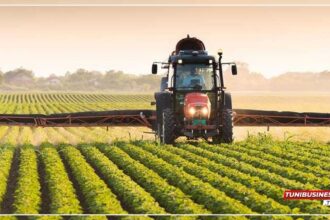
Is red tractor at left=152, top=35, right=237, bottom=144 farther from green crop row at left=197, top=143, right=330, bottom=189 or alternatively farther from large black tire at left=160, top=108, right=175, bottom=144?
green crop row at left=197, top=143, right=330, bottom=189

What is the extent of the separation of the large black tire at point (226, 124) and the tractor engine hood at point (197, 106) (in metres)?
0.69

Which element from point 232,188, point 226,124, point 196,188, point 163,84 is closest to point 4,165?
point 163,84

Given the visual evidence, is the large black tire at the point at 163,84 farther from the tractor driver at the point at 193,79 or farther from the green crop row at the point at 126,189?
the green crop row at the point at 126,189

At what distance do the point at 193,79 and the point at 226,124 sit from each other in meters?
1.51

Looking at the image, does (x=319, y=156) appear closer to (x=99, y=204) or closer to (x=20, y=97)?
(x=99, y=204)

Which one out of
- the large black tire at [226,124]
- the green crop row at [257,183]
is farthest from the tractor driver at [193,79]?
the green crop row at [257,183]

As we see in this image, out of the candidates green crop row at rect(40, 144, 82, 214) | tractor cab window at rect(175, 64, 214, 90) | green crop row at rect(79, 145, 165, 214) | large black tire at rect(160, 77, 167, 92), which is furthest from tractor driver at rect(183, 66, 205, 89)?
green crop row at rect(40, 144, 82, 214)

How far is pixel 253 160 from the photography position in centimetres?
1642

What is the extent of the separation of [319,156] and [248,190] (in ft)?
20.1

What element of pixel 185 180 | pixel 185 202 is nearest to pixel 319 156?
pixel 185 180

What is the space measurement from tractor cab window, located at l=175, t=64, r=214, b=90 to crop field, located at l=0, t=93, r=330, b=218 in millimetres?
1910

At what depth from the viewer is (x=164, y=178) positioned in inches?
560

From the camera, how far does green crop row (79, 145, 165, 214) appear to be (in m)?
10.7

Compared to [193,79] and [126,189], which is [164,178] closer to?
[126,189]
